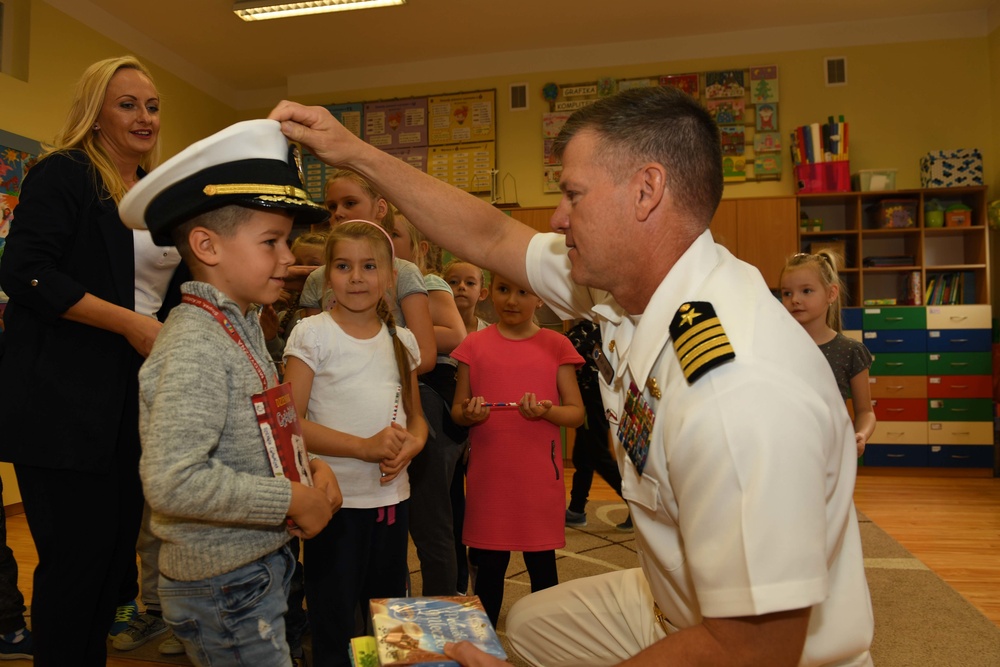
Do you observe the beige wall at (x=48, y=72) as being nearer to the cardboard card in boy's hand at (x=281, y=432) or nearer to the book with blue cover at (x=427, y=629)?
the cardboard card in boy's hand at (x=281, y=432)

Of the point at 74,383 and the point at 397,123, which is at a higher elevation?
the point at 397,123

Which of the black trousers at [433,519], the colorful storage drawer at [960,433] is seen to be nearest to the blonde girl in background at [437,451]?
the black trousers at [433,519]

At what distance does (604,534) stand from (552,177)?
4.13 metres

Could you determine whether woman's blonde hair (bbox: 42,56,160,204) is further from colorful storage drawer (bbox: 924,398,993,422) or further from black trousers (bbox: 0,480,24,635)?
colorful storage drawer (bbox: 924,398,993,422)

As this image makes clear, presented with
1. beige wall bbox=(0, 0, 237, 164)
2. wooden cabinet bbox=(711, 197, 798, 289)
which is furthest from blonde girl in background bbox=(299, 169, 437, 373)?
wooden cabinet bbox=(711, 197, 798, 289)

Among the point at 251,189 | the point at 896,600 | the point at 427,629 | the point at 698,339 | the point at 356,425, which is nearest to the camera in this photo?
the point at 427,629

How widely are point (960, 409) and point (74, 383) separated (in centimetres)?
649

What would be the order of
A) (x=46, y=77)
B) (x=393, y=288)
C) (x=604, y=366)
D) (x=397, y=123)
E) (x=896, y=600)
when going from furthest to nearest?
1. (x=397, y=123)
2. (x=46, y=77)
3. (x=896, y=600)
4. (x=393, y=288)
5. (x=604, y=366)

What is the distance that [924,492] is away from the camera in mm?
5516

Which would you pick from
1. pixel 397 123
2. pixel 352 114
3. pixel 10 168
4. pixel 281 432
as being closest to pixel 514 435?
pixel 281 432

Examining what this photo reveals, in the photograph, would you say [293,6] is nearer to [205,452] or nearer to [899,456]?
[205,452]

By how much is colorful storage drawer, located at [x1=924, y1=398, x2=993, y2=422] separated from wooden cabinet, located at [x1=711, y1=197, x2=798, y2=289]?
5.31ft

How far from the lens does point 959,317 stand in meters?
6.12

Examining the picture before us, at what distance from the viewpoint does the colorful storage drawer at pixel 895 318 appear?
20.3ft
